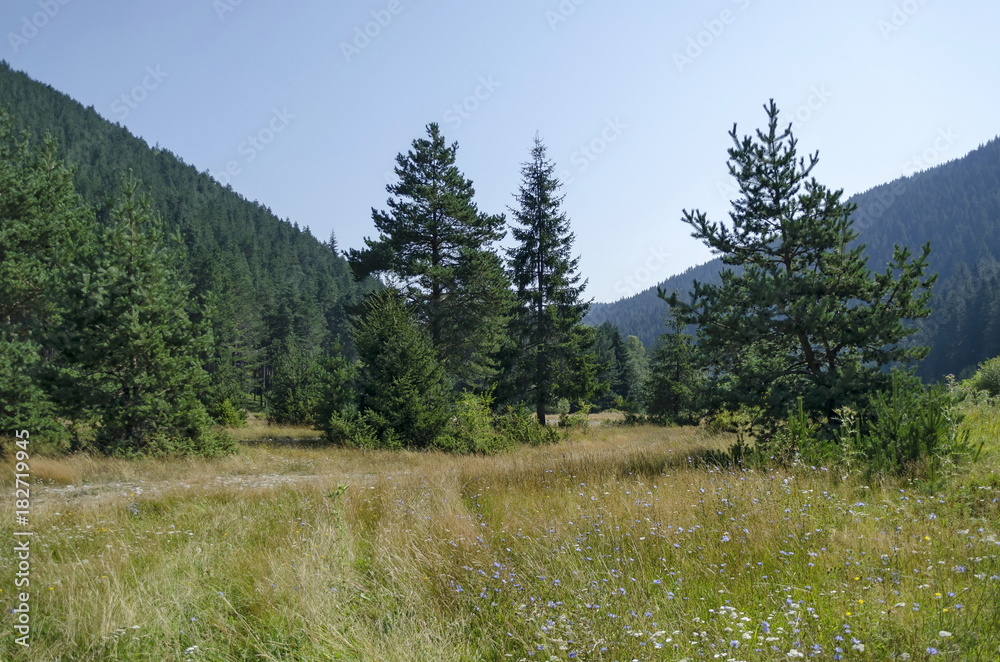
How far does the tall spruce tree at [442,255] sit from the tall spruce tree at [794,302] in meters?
12.4

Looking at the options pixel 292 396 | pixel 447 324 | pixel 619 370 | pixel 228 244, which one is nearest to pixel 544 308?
pixel 447 324

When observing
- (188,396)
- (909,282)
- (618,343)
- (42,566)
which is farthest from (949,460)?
(618,343)

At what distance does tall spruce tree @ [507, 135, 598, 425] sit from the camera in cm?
2725

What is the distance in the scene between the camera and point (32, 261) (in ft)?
53.2

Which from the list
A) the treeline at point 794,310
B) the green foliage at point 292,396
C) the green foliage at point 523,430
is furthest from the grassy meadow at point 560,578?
the green foliage at point 292,396

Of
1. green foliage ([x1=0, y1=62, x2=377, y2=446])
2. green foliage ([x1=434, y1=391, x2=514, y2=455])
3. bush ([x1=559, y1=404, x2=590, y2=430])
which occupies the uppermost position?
green foliage ([x1=0, y1=62, x2=377, y2=446])

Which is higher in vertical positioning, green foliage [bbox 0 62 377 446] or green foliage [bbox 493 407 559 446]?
green foliage [bbox 0 62 377 446]

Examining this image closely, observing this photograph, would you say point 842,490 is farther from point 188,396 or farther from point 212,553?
point 188,396

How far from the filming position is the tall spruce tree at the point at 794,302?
1021 cm

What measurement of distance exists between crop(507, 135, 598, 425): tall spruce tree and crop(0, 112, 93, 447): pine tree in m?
18.4

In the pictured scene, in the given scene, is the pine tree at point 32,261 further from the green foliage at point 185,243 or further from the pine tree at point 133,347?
the pine tree at point 133,347

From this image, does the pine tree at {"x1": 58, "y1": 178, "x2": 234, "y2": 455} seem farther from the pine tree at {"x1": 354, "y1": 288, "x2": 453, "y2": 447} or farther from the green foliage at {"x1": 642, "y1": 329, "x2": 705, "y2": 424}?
the green foliage at {"x1": 642, "y1": 329, "x2": 705, "y2": 424}

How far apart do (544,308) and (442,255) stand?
6.80 m

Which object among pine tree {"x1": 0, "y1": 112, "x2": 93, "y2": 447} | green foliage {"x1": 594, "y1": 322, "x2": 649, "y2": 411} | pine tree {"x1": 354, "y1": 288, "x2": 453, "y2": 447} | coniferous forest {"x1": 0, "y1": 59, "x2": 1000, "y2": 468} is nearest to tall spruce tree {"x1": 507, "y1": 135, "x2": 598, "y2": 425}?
coniferous forest {"x1": 0, "y1": 59, "x2": 1000, "y2": 468}
